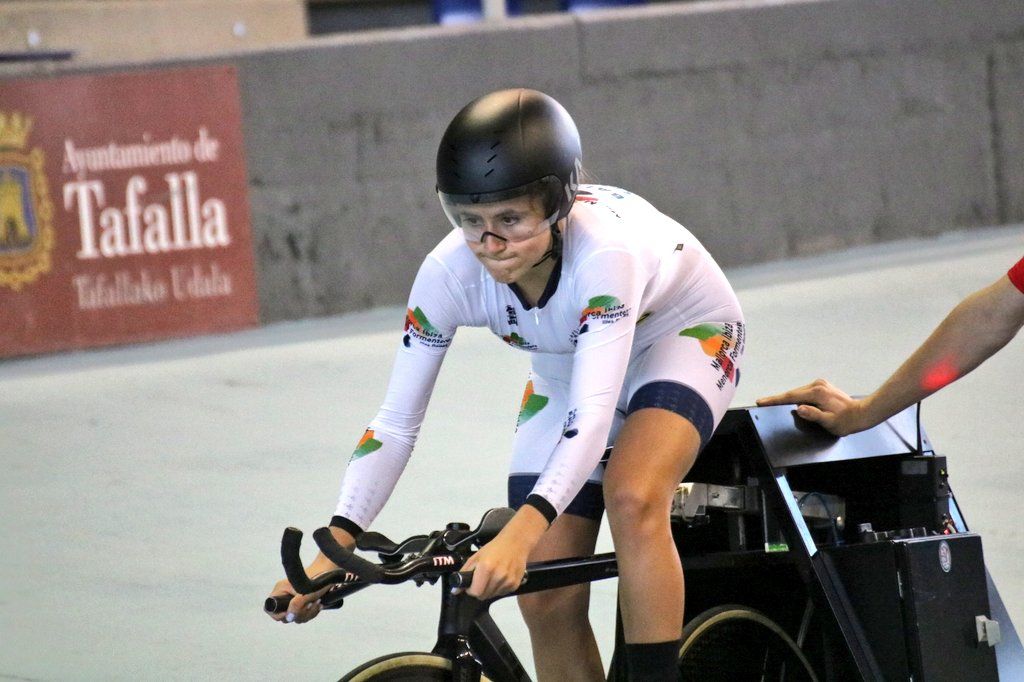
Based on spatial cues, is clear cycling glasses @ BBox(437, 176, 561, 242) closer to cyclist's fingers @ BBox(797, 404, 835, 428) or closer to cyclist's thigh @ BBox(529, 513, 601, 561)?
cyclist's thigh @ BBox(529, 513, 601, 561)

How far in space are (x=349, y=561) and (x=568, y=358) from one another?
95cm

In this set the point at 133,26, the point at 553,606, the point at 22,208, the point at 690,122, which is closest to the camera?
the point at 553,606

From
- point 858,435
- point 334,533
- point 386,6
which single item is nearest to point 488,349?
point 858,435

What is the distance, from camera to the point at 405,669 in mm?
2566

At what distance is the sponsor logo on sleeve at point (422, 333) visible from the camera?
298 cm

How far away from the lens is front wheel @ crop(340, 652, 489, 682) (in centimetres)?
253

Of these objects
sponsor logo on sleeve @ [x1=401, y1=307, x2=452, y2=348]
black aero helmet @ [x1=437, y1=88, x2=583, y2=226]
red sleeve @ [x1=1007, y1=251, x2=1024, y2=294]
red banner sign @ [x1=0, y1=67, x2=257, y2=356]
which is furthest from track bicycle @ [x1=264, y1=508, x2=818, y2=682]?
red banner sign @ [x1=0, y1=67, x2=257, y2=356]

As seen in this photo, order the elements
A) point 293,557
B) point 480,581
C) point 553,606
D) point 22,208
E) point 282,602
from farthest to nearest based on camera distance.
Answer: point 22,208 < point 553,606 < point 282,602 < point 480,581 < point 293,557

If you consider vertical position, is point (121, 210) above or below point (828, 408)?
above

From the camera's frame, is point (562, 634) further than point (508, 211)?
Yes

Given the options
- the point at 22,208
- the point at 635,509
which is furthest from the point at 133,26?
the point at 635,509

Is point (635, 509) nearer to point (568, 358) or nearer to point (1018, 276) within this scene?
point (568, 358)

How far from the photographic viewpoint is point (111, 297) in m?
9.28

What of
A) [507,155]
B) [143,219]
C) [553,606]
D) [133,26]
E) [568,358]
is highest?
[133,26]
